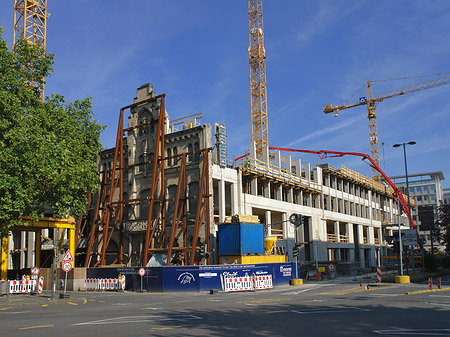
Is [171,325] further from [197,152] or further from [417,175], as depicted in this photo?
[417,175]

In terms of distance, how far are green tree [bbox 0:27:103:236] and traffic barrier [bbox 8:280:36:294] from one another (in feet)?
12.8

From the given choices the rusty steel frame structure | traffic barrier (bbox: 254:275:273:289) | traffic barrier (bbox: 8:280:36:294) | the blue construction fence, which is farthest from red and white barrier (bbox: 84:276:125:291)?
traffic barrier (bbox: 254:275:273:289)

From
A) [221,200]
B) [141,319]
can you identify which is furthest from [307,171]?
[141,319]

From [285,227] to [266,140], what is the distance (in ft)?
92.6

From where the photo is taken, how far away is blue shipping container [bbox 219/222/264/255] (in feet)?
122

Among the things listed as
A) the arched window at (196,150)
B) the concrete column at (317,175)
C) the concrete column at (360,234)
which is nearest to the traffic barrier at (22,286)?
the arched window at (196,150)

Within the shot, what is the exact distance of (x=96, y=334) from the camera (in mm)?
11414

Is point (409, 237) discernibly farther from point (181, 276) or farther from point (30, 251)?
point (30, 251)

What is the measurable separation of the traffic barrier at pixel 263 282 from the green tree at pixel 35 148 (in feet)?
44.6

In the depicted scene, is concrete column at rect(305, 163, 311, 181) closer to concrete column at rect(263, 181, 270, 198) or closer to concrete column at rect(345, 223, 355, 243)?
concrete column at rect(263, 181, 270, 198)

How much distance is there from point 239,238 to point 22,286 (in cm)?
1674

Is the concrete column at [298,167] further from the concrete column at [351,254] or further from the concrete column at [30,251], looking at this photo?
the concrete column at [30,251]

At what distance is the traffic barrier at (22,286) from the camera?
96.0 feet

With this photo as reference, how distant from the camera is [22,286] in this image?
97.1 feet
